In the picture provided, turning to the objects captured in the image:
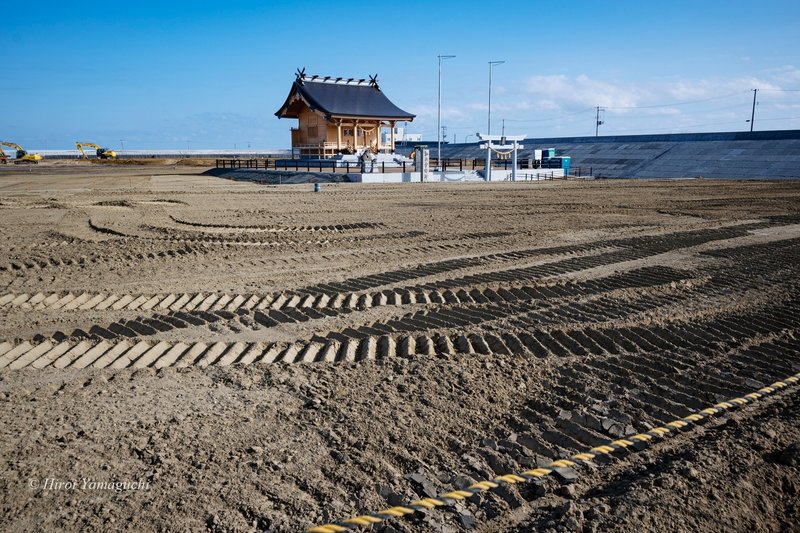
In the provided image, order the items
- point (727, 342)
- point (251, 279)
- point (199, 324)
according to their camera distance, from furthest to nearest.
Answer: point (251, 279) → point (199, 324) → point (727, 342)

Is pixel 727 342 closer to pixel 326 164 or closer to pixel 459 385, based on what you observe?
pixel 459 385

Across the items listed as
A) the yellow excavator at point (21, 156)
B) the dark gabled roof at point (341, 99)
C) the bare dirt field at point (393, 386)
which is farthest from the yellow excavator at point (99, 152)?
the bare dirt field at point (393, 386)

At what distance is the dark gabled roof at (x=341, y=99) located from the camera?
44513mm

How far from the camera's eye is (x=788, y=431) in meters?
4.20

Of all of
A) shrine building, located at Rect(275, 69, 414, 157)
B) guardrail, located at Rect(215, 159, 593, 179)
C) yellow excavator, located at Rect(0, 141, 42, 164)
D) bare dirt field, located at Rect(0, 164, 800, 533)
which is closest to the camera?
bare dirt field, located at Rect(0, 164, 800, 533)

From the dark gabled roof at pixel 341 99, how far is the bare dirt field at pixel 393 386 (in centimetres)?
3549

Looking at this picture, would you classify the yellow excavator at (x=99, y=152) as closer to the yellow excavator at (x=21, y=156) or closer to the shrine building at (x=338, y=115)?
the yellow excavator at (x=21, y=156)

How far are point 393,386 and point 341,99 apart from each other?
145 feet

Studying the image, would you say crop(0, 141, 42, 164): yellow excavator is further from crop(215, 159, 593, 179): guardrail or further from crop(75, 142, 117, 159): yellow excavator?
crop(215, 159, 593, 179): guardrail

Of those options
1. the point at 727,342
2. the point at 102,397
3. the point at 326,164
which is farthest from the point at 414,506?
the point at 326,164

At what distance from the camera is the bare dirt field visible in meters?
3.37

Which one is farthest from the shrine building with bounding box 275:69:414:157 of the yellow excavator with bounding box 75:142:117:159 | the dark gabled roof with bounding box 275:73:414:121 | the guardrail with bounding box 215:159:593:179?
the yellow excavator with bounding box 75:142:117:159

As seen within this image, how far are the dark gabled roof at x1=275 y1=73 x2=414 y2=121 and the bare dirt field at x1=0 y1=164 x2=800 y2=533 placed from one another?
35493mm

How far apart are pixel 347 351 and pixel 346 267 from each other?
3.87 m
